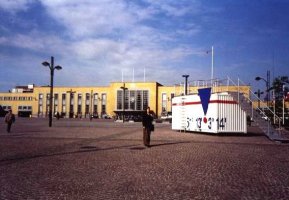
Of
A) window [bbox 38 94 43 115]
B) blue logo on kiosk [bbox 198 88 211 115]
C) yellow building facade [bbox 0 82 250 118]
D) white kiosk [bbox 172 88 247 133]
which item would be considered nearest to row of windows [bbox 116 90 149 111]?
yellow building facade [bbox 0 82 250 118]

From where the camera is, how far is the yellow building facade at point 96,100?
10938 cm

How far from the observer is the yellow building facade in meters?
109

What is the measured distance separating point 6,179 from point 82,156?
185 inches

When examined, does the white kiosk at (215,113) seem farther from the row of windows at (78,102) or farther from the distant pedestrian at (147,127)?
the row of windows at (78,102)

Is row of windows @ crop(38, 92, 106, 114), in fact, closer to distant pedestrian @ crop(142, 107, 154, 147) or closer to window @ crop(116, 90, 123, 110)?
window @ crop(116, 90, 123, 110)

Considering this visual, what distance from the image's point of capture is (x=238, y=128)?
26.3m

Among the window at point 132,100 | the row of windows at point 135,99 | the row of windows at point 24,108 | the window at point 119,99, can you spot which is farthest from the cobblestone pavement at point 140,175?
the row of windows at point 24,108

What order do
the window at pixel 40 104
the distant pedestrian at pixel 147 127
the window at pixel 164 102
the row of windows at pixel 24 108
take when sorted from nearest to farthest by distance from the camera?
1. the distant pedestrian at pixel 147 127
2. the window at pixel 164 102
3. the window at pixel 40 104
4. the row of windows at pixel 24 108

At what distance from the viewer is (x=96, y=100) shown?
118 m

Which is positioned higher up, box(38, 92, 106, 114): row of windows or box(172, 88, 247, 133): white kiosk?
box(38, 92, 106, 114): row of windows

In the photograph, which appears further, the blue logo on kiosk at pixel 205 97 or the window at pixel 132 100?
the window at pixel 132 100

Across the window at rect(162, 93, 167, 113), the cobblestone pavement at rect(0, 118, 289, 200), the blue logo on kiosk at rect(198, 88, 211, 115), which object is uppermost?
the window at rect(162, 93, 167, 113)

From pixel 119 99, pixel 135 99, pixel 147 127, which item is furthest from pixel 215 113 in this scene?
pixel 119 99

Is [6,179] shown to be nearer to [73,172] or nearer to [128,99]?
[73,172]
